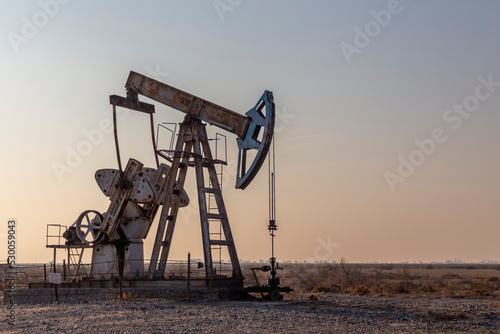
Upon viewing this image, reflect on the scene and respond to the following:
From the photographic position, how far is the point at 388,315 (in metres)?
13.0

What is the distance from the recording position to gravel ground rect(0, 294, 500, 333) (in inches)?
424

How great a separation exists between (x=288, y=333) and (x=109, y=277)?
880 centimetres

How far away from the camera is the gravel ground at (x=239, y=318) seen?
10773 mm

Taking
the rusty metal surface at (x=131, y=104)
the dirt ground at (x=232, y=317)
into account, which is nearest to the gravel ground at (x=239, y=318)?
the dirt ground at (x=232, y=317)

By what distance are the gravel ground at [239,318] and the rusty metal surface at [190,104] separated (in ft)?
15.2

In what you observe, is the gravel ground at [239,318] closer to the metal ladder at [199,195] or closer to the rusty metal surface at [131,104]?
the metal ladder at [199,195]

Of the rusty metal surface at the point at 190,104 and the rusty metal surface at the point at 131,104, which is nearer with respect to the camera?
the rusty metal surface at the point at 190,104

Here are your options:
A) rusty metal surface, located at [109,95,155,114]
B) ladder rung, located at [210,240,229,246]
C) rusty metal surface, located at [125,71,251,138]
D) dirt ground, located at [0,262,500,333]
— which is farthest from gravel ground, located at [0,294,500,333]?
rusty metal surface, located at [109,95,155,114]

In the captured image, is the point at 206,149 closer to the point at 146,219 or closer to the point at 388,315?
the point at 146,219

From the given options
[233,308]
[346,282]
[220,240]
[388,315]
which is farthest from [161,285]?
[346,282]

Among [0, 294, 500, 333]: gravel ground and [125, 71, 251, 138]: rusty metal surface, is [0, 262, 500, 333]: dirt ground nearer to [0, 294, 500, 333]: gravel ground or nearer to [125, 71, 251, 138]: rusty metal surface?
[0, 294, 500, 333]: gravel ground

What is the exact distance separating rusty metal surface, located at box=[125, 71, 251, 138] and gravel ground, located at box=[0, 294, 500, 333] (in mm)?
4645

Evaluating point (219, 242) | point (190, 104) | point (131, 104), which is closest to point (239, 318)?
point (219, 242)

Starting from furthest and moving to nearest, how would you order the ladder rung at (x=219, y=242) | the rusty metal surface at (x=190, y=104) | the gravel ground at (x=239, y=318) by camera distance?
the rusty metal surface at (x=190, y=104) → the ladder rung at (x=219, y=242) → the gravel ground at (x=239, y=318)
